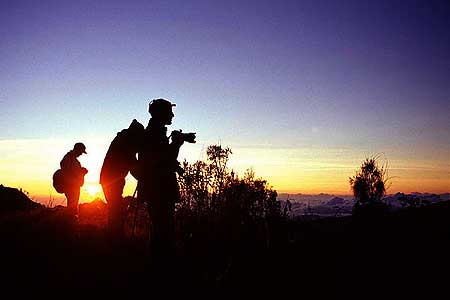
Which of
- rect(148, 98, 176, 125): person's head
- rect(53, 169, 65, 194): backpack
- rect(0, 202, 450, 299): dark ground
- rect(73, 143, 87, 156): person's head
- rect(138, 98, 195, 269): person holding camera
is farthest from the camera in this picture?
rect(73, 143, 87, 156): person's head

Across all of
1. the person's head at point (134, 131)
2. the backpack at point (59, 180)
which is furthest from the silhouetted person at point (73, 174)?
the person's head at point (134, 131)

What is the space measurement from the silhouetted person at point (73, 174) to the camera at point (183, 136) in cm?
648

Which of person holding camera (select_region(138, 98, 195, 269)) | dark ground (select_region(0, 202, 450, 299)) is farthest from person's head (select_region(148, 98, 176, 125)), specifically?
dark ground (select_region(0, 202, 450, 299))

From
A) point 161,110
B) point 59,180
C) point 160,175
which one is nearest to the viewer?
point 160,175

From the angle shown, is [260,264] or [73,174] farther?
[73,174]

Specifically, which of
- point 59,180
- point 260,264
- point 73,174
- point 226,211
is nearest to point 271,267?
point 260,264

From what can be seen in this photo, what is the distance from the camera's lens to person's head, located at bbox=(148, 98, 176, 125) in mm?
6891

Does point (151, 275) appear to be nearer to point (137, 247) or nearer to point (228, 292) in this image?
point (228, 292)

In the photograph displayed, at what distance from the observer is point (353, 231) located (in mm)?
7008

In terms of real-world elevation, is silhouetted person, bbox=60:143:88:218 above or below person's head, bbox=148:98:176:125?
below

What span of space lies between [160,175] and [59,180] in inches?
269

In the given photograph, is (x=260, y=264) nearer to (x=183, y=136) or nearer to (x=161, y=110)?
(x=183, y=136)

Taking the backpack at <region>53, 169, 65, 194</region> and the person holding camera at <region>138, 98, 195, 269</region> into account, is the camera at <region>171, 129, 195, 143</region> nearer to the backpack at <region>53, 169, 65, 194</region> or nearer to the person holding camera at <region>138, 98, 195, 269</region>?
the person holding camera at <region>138, 98, 195, 269</region>

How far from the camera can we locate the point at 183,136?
274 inches
